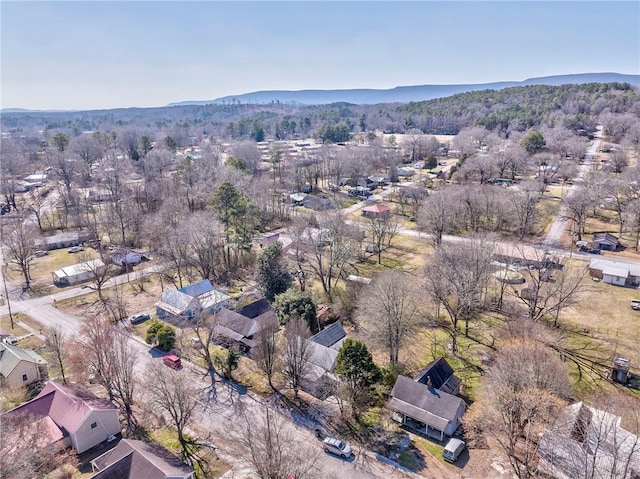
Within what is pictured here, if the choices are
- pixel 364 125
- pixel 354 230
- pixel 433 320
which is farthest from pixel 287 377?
pixel 364 125

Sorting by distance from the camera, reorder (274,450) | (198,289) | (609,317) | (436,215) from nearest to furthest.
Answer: (274,450) < (609,317) < (198,289) < (436,215)

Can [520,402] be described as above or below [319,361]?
above

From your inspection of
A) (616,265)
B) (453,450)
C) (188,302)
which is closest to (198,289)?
(188,302)

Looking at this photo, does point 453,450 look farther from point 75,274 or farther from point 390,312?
point 75,274

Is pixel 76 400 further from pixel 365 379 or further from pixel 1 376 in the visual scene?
pixel 365 379

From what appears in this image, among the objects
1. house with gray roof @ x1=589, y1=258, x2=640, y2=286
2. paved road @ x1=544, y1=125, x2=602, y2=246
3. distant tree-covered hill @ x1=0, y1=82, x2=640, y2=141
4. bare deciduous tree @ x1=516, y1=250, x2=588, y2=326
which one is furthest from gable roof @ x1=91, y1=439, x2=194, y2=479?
distant tree-covered hill @ x1=0, y1=82, x2=640, y2=141

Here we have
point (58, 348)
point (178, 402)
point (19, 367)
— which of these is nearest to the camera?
point (178, 402)

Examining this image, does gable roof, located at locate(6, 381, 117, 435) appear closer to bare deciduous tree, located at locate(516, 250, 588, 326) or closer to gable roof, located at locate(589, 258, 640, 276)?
bare deciduous tree, located at locate(516, 250, 588, 326)
